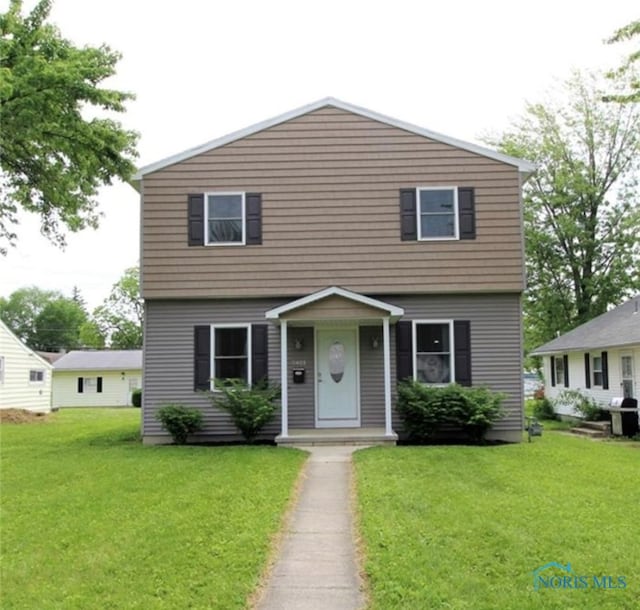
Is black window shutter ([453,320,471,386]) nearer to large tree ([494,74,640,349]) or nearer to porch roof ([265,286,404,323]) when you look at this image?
porch roof ([265,286,404,323])

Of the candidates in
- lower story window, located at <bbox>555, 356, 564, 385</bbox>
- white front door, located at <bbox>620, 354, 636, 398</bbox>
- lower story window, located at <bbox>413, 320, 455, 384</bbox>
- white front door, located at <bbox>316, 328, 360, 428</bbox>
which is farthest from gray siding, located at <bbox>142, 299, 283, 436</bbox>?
lower story window, located at <bbox>555, 356, 564, 385</bbox>

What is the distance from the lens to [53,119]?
1109 centimetres

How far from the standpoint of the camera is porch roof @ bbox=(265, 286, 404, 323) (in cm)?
1130

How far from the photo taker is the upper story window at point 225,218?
1233 centimetres

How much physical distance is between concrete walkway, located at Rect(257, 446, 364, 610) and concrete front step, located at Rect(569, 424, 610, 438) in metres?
10.2

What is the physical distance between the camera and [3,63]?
10305 mm

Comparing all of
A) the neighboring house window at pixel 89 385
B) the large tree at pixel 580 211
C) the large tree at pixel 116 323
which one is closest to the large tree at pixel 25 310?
the large tree at pixel 116 323

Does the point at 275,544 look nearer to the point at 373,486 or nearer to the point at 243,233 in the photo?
the point at 373,486

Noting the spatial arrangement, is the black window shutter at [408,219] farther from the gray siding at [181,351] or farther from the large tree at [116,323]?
the large tree at [116,323]

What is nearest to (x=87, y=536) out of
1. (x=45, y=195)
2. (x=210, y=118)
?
(x=45, y=195)

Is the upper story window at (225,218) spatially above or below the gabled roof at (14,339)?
above

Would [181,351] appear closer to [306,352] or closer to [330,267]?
[306,352]

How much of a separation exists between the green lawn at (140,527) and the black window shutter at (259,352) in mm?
2235

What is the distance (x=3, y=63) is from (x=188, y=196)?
378 centimetres
